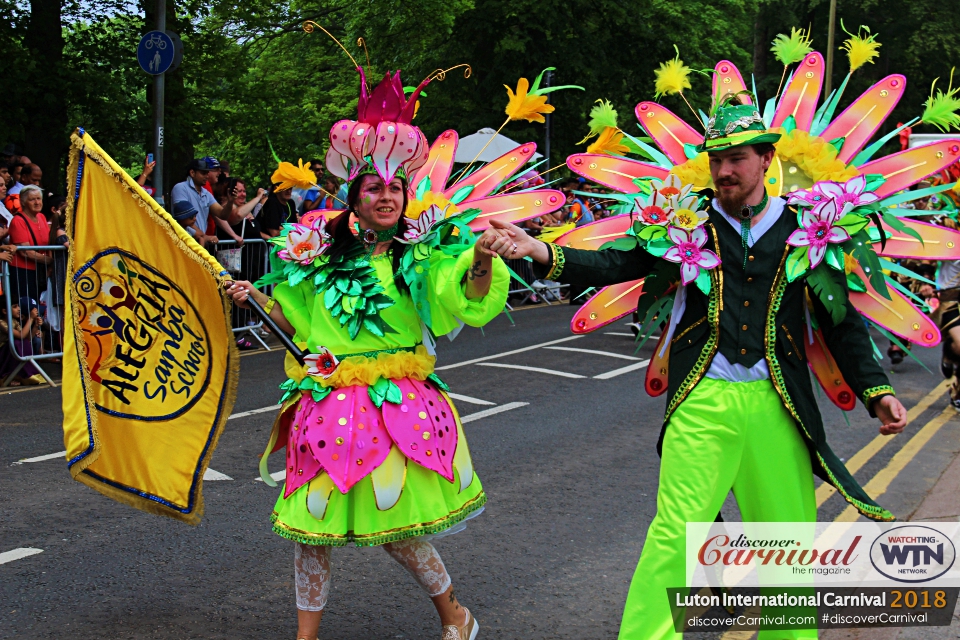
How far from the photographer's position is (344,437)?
3.49 m

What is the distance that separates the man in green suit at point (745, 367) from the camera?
3.39 metres

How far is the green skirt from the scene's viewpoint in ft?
11.5

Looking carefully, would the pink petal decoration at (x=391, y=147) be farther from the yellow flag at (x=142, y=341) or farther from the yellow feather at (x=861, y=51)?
the yellow feather at (x=861, y=51)

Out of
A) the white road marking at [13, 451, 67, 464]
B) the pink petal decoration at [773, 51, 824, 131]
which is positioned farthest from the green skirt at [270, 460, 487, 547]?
the white road marking at [13, 451, 67, 464]

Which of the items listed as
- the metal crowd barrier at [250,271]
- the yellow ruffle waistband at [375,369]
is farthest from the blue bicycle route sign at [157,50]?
the yellow ruffle waistband at [375,369]

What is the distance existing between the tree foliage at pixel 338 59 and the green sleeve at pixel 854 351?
39.2ft

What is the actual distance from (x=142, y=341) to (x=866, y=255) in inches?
112

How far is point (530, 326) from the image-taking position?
45.2 feet

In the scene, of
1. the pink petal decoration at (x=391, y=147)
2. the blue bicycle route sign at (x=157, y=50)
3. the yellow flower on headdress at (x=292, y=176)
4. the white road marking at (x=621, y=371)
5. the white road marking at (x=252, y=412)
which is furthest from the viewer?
the blue bicycle route sign at (x=157, y=50)

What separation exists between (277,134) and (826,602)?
13.1m

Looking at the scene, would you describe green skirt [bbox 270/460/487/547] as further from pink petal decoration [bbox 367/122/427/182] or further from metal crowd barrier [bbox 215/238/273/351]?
metal crowd barrier [bbox 215/238/273/351]

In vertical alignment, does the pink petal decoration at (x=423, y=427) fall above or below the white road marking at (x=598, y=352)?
above

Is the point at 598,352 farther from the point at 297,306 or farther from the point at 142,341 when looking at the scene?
the point at 297,306

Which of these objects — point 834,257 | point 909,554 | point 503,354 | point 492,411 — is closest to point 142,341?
point 834,257
